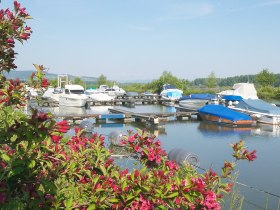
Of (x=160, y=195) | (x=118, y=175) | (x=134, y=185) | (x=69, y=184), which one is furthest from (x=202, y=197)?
(x=69, y=184)

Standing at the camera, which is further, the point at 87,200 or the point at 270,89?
Answer: the point at 270,89

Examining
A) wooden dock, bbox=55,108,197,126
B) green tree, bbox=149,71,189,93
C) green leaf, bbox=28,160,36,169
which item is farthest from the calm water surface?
green tree, bbox=149,71,189,93

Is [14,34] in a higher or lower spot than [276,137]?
higher

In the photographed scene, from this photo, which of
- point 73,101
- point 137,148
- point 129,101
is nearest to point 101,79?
point 129,101

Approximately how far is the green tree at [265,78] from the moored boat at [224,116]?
51.1 m

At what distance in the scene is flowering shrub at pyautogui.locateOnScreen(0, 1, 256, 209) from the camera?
2.05 m

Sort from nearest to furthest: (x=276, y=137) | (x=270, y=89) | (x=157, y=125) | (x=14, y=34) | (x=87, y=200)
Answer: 1. (x=14, y=34)
2. (x=87, y=200)
3. (x=276, y=137)
4. (x=157, y=125)
5. (x=270, y=89)

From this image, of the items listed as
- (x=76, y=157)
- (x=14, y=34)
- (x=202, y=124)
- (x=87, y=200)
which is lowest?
(x=202, y=124)

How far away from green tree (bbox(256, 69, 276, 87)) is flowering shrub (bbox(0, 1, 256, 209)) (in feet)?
253

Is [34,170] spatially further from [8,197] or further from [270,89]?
[270,89]

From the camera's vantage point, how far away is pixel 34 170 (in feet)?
8.00

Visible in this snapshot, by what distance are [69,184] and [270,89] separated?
2538 inches

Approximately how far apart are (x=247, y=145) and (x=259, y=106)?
34.2 feet

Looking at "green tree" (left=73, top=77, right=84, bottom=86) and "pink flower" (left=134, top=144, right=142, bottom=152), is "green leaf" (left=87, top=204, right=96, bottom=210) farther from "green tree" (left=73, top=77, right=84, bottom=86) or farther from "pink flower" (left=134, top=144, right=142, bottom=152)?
"green tree" (left=73, top=77, right=84, bottom=86)
